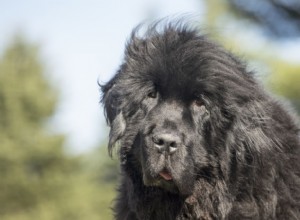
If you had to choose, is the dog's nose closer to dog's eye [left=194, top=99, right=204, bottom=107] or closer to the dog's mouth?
the dog's mouth

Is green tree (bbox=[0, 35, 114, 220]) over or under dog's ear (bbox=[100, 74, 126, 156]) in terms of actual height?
over

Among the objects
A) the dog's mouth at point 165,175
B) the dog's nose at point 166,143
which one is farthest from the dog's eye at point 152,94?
the dog's mouth at point 165,175

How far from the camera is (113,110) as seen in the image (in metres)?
6.35

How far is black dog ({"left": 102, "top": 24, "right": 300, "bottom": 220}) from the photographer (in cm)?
591

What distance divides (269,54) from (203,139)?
1837 cm

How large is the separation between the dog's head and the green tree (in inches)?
873

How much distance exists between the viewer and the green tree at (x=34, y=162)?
2794cm

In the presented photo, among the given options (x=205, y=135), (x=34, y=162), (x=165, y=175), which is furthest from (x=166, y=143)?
(x=34, y=162)

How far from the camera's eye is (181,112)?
5887mm

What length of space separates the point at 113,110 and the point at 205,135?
0.91 m

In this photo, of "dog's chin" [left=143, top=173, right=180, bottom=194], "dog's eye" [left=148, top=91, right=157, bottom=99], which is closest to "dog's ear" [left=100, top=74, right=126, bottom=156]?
"dog's eye" [left=148, top=91, right=157, bottom=99]

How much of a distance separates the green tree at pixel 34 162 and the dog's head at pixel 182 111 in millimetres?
22164

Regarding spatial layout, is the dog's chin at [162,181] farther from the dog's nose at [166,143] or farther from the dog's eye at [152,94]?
the dog's eye at [152,94]

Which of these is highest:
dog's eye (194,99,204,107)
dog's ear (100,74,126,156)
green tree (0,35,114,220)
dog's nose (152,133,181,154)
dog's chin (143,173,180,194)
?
green tree (0,35,114,220)
